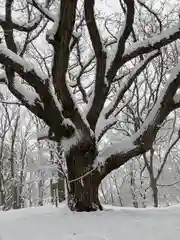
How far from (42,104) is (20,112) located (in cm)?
1281

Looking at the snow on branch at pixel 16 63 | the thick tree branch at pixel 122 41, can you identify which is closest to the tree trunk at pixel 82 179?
the snow on branch at pixel 16 63

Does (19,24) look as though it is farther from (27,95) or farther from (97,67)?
Answer: (97,67)

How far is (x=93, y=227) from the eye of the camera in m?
4.55

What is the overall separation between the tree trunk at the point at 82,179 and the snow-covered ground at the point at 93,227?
288 millimetres

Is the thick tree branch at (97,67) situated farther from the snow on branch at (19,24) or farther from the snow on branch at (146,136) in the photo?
the snow on branch at (19,24)

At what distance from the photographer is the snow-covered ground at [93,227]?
407 centimetres

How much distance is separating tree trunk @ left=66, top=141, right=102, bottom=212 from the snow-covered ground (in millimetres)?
288

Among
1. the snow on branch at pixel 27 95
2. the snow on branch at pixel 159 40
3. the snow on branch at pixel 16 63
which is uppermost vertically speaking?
the snow on branch at pixel 159 40

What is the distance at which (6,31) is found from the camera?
259 inches

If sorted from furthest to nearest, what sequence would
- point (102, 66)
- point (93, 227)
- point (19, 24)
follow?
point (19, 24) → point (102, 66) → point (93, 227)

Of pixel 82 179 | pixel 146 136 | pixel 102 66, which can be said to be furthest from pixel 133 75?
pixel 82 179

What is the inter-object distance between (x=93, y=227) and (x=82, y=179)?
4.59 ft

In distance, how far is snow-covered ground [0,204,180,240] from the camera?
13.4ft

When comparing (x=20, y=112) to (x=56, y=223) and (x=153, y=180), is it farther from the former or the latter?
(x=56, y=223)
